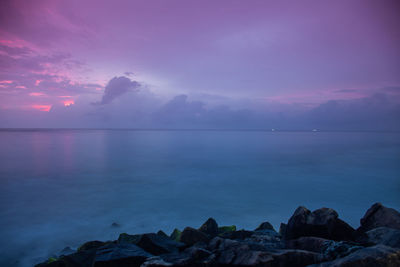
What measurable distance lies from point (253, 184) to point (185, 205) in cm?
594

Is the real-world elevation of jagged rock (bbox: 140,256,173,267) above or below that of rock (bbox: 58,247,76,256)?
above

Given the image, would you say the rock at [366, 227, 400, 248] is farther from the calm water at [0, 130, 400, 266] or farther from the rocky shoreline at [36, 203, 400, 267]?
the calm water at [0, 130, 400, 266]

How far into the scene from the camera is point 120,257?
11.8 feet

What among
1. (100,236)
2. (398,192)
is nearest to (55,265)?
(100,236)

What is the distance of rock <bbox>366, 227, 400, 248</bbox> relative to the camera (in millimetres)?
3412

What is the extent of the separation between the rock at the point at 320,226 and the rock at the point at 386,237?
1.30 ft

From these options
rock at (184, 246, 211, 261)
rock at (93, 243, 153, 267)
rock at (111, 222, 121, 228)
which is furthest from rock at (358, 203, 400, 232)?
rock at (111, 222, 121, 228)

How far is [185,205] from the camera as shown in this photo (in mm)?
10703

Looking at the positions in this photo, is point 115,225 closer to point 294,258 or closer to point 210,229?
point 210,229

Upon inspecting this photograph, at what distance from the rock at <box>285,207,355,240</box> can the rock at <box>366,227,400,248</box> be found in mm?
397

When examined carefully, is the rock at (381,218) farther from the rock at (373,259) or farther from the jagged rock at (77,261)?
the jagged rock at (77,261)

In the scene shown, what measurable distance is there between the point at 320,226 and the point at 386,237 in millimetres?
983

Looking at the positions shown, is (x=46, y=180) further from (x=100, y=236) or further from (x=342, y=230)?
(x=342, y=230)

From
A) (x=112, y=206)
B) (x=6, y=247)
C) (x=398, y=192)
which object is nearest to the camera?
(x=6, y=247)
